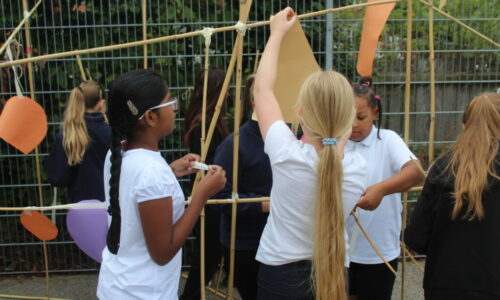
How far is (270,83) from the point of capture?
1677mm

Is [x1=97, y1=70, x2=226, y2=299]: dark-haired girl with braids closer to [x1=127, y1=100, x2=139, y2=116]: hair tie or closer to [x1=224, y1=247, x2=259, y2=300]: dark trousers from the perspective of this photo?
[x1=127, y1=100, x2=139, y2=116]: hair tie

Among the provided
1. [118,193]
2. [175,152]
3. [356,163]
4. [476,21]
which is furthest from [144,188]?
[476,21]

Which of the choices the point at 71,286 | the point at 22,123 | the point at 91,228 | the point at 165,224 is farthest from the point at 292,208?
the point at 71,286

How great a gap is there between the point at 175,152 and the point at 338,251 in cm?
240

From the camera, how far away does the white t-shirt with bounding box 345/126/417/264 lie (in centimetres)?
229

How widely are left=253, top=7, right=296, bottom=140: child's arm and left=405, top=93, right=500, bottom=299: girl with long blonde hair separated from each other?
603mm

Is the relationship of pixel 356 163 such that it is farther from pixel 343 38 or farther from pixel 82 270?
pixel 82 270

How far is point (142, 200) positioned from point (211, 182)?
247mm

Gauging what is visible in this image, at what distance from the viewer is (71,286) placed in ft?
12.5

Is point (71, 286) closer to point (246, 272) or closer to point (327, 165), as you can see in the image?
point (246, 272)

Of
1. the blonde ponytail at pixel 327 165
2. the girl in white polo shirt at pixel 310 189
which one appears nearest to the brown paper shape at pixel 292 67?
the girl in white polo shirt at pixel 310 189

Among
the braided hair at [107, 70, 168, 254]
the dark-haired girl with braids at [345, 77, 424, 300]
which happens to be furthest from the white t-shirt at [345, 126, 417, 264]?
the braided hair at [107, 70, 168, 254]

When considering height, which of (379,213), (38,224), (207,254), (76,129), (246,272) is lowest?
(207,254)

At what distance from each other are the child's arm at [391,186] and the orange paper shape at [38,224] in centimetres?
160
